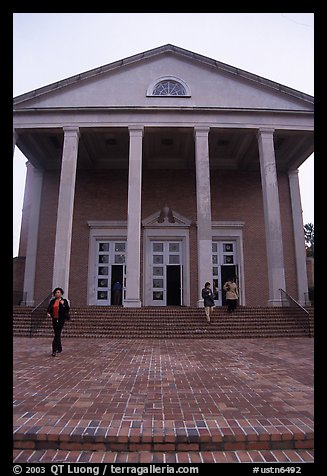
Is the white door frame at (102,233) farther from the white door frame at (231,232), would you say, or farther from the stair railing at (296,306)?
the stair railing at (296,306)

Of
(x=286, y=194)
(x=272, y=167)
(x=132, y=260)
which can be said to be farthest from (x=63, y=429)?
(x=286, y=194)

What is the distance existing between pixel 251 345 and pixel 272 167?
926 cm

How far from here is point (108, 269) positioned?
19.3 meters

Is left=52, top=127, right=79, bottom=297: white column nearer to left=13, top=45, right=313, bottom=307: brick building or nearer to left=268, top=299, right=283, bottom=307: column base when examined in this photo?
left=13, top=45, right=313, bottom=307: brick building

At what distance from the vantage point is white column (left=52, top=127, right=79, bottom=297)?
14.4 m

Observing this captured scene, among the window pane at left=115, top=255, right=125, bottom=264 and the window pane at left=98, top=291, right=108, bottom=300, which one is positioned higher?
the window pane at left=115, top=255, right=125, bottom=264

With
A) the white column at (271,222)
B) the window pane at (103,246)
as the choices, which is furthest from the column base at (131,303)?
the window pane at (103,246)

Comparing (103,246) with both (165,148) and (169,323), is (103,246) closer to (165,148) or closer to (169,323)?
(165,148)

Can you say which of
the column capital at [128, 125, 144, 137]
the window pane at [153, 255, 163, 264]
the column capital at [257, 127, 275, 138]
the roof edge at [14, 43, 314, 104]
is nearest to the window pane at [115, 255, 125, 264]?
the window pane at [153, 255, 163, 264]

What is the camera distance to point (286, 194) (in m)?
20.2

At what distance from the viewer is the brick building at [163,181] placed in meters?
15.4

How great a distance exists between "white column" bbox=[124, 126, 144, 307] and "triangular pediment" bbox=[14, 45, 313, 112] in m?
2.05

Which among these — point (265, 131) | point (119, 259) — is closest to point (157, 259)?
point (119, 259)
